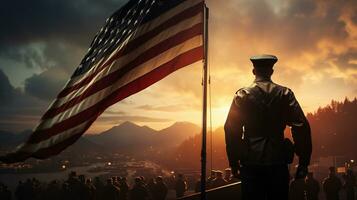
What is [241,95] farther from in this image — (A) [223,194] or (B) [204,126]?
(A) [223,194]

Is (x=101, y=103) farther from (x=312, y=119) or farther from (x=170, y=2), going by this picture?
(x=312, y=119)

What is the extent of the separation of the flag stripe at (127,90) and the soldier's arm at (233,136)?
185 centimetres

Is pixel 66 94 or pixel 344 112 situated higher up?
pixel 344 112

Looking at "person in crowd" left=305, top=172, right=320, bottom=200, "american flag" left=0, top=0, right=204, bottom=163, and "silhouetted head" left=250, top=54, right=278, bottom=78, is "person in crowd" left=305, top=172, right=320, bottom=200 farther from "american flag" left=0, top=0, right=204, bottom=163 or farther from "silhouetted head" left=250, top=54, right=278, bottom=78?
"silhouetted head" left=250, top=54, right=278, bottom=78

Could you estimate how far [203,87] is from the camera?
212 inches

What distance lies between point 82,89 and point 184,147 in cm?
15504

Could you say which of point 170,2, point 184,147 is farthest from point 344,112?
point 170,2

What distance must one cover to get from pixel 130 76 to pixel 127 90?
7.7 inches

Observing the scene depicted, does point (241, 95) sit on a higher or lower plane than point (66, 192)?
higher

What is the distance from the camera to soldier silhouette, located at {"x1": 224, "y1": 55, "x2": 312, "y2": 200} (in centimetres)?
405

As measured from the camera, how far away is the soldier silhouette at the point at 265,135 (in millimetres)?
4055

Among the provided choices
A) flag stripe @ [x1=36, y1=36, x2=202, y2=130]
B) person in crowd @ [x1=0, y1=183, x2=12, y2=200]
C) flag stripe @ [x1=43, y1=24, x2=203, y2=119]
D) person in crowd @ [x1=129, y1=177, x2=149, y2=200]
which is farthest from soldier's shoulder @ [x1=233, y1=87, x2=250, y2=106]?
person in crowd @ [x1=0, y1=183, x2=12, y2=200]

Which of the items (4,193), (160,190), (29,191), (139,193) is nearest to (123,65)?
(139,193)

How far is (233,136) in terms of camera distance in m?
4.21
